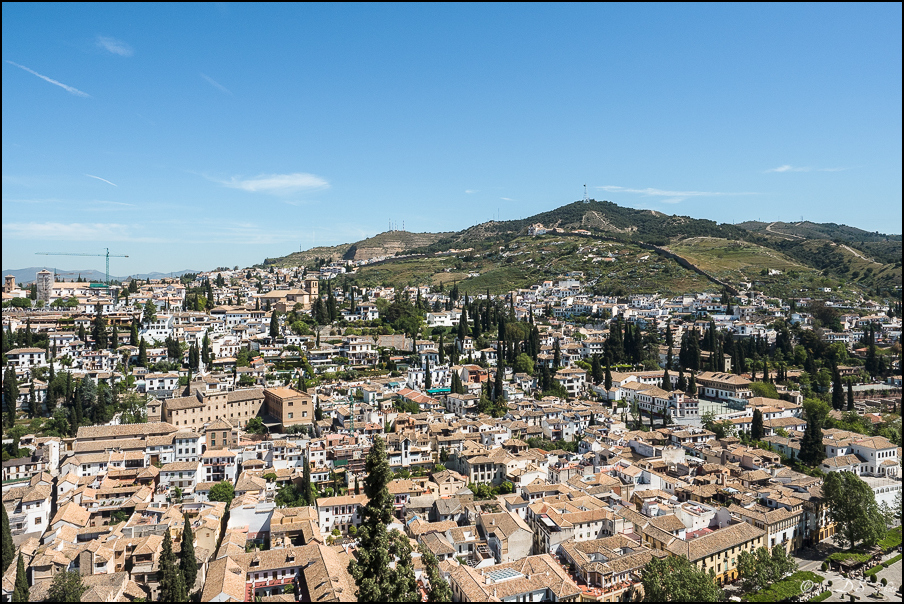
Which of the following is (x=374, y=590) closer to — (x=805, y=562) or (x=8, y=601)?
(x=8, y=601)

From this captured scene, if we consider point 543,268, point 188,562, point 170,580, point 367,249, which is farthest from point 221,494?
point 367,249

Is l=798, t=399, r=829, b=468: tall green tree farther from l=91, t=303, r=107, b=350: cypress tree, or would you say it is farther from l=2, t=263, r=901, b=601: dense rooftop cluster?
l=91, t=303, r=107, b=350: cypress tree

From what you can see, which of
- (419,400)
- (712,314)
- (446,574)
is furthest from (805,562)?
(712,314)

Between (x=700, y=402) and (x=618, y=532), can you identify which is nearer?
(x=618, y=532)

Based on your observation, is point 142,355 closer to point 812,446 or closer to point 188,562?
point 188,562

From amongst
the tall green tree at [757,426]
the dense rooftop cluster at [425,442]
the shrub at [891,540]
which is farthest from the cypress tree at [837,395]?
the shrub at [891,540]

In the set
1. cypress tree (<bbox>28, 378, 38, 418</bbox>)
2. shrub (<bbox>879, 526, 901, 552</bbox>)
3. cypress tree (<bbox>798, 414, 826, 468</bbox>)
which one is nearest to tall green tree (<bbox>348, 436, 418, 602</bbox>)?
shrub (<bbox>879, 526, 901, 552</bbox>)
